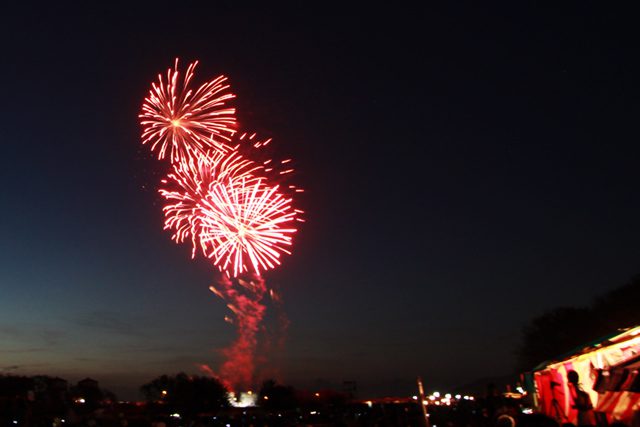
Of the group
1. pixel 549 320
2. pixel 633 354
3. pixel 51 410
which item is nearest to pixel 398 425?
pixel 633 354

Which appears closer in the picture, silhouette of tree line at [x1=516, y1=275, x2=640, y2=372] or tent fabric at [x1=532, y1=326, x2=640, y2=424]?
tent fabric at [x1=532, y1=326, x2=640, y2=424]

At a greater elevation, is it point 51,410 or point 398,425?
point 51,410

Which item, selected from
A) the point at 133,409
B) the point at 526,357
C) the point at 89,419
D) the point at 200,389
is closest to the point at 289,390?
the point at 200,389

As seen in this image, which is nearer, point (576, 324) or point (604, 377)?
point (604, 377)

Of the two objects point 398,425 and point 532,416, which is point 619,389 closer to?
point 532,416

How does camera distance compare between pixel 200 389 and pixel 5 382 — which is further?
pixel 200 389

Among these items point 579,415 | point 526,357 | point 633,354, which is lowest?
point 579,415

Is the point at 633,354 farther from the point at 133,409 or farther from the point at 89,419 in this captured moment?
the point at 133,409

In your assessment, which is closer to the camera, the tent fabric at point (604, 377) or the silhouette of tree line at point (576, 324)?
the tent fabric at point (604, 377)

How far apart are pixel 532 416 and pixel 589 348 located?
14.5ft

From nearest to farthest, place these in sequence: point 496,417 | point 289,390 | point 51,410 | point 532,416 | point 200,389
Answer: point 532,416 < point 496,417 < point 51,410 < point 200,389 < point 289,390

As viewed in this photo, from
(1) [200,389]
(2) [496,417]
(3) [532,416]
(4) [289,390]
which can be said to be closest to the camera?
(3) [532,416]

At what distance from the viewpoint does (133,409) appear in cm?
5184

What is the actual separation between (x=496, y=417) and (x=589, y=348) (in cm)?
257
